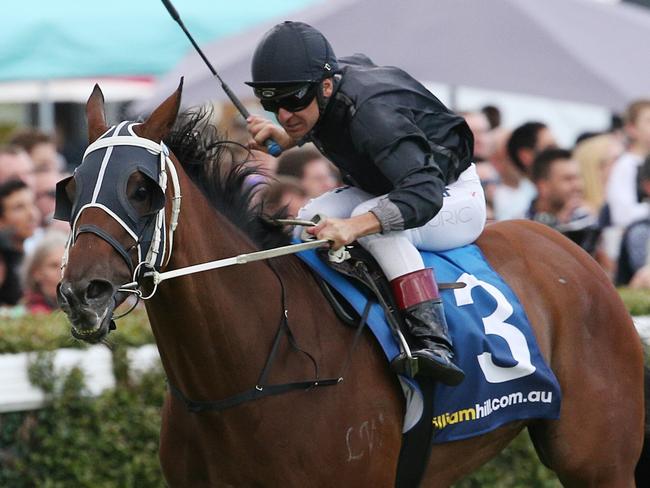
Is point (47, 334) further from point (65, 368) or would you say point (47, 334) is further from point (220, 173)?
point (220, 173)

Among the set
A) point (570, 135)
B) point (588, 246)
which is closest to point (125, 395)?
point (588, 246)

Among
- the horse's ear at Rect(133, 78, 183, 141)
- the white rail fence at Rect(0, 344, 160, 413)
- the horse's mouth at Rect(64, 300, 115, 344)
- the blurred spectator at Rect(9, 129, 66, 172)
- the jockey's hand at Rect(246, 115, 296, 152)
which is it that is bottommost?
the blurred spectator at Rect(9, 129, 66, 172)

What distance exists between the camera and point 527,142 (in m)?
10.6

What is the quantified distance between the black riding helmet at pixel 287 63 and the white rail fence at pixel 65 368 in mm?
2136

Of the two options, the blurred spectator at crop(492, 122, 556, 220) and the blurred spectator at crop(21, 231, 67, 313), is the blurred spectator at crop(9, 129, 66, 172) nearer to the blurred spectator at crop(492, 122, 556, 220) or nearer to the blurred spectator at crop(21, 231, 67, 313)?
the blurred spectator at crop(21, 231, 67, 313)

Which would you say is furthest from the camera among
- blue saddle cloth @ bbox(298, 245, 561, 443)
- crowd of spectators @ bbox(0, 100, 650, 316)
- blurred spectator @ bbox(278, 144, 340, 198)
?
blurred spectator @ bbox(278, 144, 340, 198)

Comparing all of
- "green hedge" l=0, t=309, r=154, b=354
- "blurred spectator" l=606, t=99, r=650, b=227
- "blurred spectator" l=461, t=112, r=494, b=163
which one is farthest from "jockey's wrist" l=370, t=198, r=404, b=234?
"blurred spectator" l=461, t=112, r=494, b=163

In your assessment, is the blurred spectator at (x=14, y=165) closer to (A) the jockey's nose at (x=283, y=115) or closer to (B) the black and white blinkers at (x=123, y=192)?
(A) the jockey's nose at (x=283, y=115)

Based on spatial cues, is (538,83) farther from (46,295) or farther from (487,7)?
(46,295)

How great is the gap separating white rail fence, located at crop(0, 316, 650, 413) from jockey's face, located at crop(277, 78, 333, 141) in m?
2.05

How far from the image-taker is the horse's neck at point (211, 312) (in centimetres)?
412

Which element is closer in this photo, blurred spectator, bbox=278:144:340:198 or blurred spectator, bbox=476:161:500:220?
blurred spectator, bbox=278:144:340:198

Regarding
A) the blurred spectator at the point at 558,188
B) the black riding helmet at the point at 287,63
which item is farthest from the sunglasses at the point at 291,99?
the blurred spectator at the point at 558,188

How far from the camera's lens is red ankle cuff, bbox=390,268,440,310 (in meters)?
4.51
